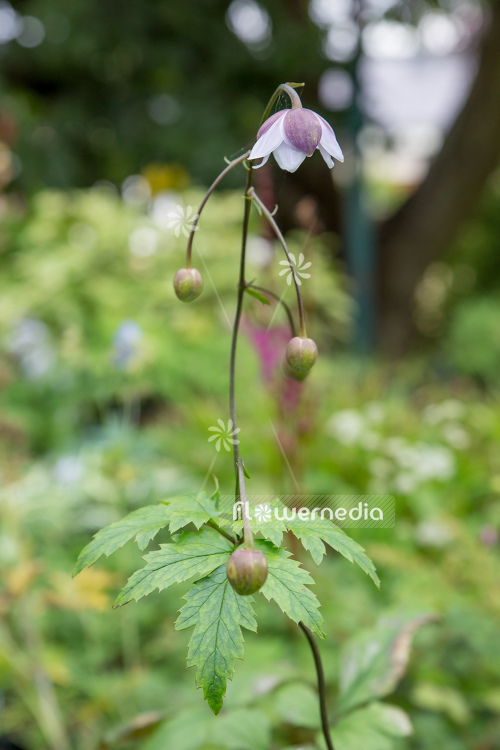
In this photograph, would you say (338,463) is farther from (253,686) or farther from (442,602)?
(253,686)

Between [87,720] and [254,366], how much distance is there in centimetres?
151

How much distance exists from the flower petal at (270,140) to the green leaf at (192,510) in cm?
31

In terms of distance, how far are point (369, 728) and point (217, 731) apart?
0.65 feet

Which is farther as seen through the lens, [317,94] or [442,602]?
[317,94]

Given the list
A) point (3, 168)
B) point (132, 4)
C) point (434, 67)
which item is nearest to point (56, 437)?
point (3, 168)

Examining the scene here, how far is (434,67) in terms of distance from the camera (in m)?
5.57

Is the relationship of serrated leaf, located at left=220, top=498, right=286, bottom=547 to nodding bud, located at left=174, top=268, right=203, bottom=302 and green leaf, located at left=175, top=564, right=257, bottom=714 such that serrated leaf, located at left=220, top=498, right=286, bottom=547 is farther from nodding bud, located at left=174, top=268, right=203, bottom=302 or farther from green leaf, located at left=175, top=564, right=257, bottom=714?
nodding bud, located at left=174, top=268, right=203, bottom=302

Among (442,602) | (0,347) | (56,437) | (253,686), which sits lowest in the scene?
(253,686)

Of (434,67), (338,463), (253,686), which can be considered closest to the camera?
(253,686)

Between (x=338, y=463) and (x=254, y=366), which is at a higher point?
(x=254, y=366)

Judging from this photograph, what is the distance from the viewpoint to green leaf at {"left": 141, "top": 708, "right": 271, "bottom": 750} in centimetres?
79

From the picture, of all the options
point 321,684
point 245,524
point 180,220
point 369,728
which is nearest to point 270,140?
point 180,220

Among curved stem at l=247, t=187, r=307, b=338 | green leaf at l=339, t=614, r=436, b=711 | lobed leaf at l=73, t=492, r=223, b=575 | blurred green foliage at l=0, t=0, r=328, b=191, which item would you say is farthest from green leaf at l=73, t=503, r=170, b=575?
blurred green foliage at l=0, t=0, r=328, b=191

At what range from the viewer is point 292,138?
50 cm
